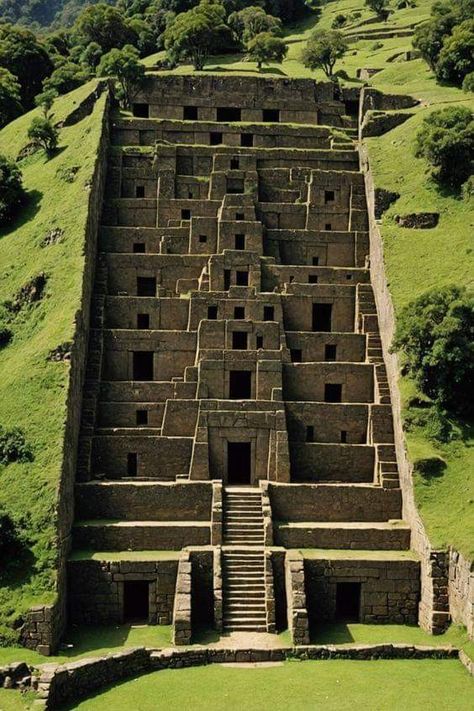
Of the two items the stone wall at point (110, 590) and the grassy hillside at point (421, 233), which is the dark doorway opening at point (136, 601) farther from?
the grassy hillside at point (421, 233)

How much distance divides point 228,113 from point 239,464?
28272 mm

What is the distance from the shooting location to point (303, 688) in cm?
2652

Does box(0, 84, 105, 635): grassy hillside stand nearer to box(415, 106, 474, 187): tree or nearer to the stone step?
the stone step

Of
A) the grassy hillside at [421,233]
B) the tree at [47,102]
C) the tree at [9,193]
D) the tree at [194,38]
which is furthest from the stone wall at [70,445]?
the tree at [194,38]

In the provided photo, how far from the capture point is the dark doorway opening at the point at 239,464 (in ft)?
128

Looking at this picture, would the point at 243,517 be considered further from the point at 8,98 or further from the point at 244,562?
the point at 8,98

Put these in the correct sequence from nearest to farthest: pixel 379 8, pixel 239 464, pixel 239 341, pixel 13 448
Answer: pixel 13 448, pixel 239 464, pixel 239 341, pixel 379 8

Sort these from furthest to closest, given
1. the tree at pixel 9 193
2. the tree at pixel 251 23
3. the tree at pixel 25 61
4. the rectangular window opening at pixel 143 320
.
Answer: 1. the tree at pixel 251 23
2. the tree at pixel 25 61
3. the tree at pixel 9 193
4. the rectangular window opening at pixel 143 320

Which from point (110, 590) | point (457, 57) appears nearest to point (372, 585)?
point (110, 590)

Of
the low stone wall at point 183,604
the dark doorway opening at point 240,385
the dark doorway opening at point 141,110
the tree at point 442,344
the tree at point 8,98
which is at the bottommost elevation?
the low stone wall at point 183,604

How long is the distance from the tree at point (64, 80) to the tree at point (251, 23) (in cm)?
1935

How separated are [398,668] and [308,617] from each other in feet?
16.1

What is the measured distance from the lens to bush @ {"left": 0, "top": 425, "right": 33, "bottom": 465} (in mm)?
34344

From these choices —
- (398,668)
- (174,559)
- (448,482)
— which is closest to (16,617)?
(174,559)
